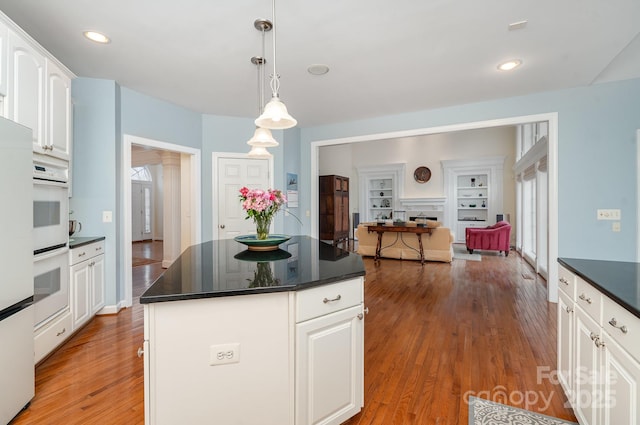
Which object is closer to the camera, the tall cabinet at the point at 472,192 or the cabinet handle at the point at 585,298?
the cabinet handle at the point at 585,298

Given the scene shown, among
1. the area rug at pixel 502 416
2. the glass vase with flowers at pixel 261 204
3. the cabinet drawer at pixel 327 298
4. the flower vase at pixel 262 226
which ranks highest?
the glass vase with flowers at pixel 261 204

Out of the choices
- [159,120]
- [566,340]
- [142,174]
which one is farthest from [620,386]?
[142,174]

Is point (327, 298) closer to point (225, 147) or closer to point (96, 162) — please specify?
point (96, 162)

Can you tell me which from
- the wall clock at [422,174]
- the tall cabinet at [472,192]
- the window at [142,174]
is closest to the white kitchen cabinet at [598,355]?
the tall cabinet at [472,192]

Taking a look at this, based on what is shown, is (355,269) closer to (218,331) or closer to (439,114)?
(218,331)

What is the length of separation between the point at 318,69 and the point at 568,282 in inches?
105

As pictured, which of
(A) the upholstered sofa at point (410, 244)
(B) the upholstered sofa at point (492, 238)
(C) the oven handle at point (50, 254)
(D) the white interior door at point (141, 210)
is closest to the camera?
(C) the oven handle at point (50, 254)

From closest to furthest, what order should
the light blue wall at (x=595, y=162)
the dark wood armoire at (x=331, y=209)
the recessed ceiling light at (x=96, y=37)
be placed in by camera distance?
the recessed ceiling light at (x=96, y=37) < the light blue wall at (x=595, y=162) < the dark wood armoire at (x=331, y=209)

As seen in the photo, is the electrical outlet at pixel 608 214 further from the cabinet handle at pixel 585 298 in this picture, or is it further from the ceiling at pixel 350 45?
the cabinet handle at pixel 585 298

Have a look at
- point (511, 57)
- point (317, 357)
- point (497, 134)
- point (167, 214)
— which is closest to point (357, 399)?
point (317, 357)

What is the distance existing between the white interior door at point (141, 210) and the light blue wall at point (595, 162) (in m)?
10.2

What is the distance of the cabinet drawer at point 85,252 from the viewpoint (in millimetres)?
2609

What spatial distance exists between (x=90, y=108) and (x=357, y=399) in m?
3.74

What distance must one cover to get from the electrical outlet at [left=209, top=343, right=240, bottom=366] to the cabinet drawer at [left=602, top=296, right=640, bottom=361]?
1424mm
